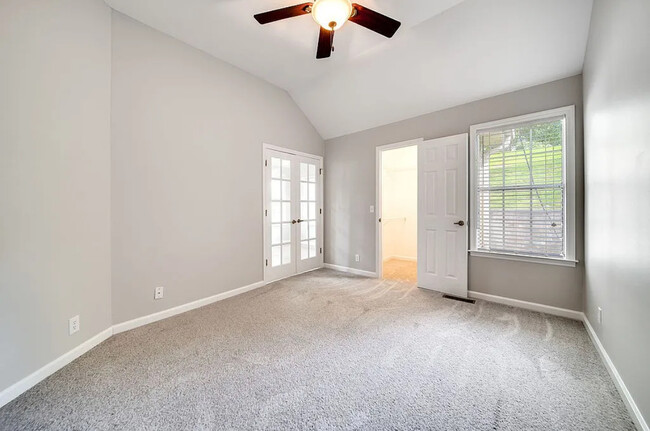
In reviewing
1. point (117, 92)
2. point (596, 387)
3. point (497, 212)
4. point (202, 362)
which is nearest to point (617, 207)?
point (596, 387)

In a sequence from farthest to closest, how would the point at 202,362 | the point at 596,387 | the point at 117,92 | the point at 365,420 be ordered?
1. the point at 117,92
2. the point at 202,362
3. the point at 596,387
4. the point at 365,420

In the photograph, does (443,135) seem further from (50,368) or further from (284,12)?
(50,368)

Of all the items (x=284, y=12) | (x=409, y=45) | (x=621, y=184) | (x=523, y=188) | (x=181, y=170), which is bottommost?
(x=621, y=184)

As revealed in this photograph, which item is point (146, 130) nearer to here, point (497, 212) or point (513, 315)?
point (497, 212)

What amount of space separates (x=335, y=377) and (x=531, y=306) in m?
2.51

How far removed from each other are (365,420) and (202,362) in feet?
4.16

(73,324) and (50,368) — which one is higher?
(73,324)

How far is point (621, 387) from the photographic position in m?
1.51

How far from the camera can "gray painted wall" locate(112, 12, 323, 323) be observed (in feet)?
7.70

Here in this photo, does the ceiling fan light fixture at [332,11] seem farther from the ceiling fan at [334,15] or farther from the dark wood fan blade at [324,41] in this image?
the dark wood fan blade at [324,41]

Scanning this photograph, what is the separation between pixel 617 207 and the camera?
64.3 inches

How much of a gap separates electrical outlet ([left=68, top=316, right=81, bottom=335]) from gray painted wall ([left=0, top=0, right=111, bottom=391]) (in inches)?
1.3

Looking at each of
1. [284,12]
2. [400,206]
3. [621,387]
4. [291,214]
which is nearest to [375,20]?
[284,12]

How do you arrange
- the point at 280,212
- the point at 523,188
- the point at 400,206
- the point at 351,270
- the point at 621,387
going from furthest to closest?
the point at 400,206 < the point at 351,270 < the point at 280,212 < the point at 523,188 < the point at 621,387
